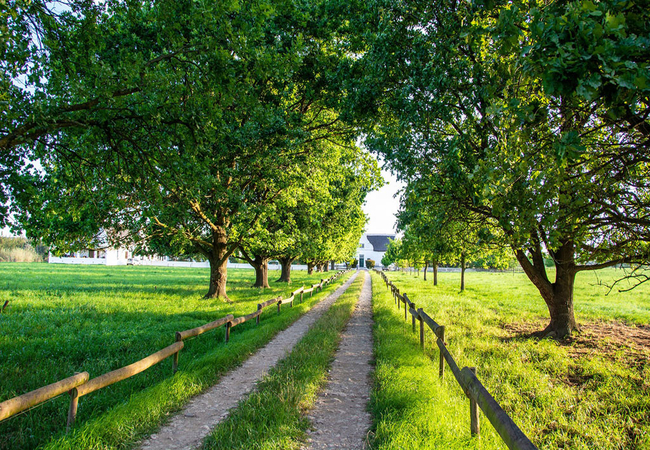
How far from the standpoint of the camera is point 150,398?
4.73m

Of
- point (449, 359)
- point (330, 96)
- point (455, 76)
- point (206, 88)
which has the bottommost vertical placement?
point (449, 359)

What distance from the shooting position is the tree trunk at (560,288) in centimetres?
949

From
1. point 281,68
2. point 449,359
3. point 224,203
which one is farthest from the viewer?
point 224,203

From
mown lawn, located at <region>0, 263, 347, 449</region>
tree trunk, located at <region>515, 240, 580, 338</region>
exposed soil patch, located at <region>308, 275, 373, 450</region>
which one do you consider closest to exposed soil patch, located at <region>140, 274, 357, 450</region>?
mown lawn, located at <region>0, 263, 347, 449</region>

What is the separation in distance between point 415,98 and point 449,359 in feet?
17.0

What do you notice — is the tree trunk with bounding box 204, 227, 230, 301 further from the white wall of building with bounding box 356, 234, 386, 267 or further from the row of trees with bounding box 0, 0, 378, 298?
the white wall of building with bounding box 356, 234, 386, 267

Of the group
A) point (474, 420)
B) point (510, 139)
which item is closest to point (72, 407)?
point (474, 420)

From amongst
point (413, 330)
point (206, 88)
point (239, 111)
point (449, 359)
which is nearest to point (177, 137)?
point (206, 88)

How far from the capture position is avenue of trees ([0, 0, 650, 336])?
12.1 ft

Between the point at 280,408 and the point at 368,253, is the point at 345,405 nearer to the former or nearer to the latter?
the point at 280,408

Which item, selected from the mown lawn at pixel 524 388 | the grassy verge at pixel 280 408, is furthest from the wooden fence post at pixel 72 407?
the mown lawn at pixel 524 388

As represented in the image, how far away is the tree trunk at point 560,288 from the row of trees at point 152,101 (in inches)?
279

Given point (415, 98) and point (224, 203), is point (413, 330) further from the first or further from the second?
point (224, 203)

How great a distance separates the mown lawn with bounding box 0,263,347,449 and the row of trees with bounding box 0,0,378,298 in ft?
9.27
